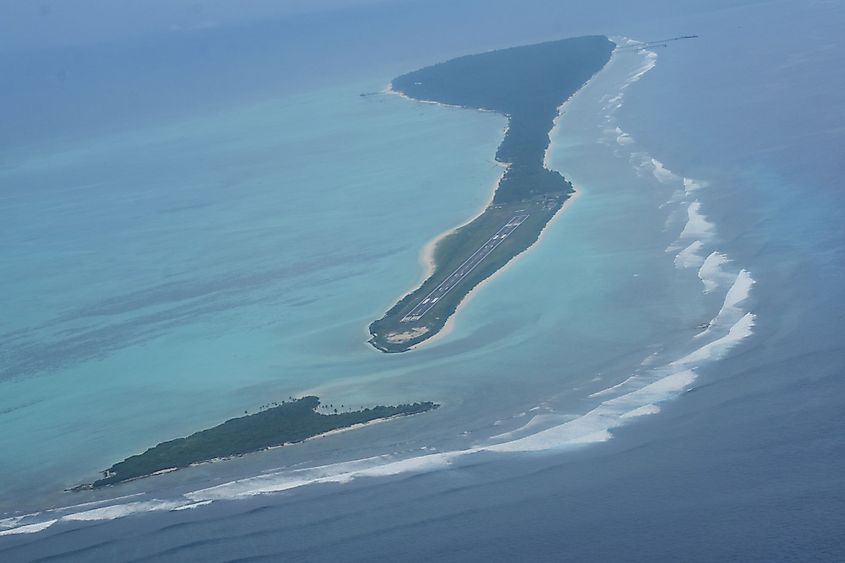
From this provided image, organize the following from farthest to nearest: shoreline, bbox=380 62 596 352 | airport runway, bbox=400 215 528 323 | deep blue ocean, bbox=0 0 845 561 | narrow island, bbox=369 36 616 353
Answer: narrow island, bbox=369 36 616 353 → airport runway, bbox=400 215 528 323 → shoreline, bbox=380 62 596 352 → deep blue ocean, bbox=0 0 845 561

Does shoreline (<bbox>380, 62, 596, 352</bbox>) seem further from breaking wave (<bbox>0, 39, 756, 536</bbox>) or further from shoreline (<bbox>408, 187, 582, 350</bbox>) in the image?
breaking wave (<bbox>0, 39, 756, 536</bbox>)

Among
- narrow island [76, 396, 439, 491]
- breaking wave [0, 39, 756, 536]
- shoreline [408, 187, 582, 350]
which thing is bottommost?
breaking wave [0, 39, 756, 536]

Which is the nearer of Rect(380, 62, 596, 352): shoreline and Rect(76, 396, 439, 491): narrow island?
Rect(76, 396, 439, 491): narrow island

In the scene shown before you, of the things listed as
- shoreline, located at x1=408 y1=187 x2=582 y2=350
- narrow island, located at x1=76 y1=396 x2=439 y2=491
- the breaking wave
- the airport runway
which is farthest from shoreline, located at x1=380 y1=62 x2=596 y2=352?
the breaking wave

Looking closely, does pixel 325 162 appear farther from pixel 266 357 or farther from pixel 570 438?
pixel 570 438

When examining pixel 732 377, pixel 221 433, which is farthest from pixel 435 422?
pixel 732 377

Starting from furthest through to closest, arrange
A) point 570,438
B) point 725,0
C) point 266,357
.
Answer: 1. point 725,0
2. point 266,357
3. point 570,438

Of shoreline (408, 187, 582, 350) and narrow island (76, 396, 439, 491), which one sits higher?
shoreline (408, 187, 582, 350)

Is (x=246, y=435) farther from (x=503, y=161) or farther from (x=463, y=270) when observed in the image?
(x=503, y=161)
